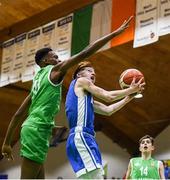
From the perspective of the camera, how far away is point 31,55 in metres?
9.63

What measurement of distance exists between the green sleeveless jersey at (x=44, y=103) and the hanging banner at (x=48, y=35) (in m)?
5.37

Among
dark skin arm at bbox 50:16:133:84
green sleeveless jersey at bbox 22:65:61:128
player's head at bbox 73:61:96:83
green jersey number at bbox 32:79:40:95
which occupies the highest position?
player's head at bbox 73:61:96:83

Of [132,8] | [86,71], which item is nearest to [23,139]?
[86,71]

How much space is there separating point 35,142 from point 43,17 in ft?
22.1

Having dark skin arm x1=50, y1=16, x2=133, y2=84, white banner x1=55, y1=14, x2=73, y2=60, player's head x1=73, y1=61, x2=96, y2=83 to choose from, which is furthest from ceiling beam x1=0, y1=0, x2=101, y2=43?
dark skin arm x1=50, y1=16, x2=133, y2=84

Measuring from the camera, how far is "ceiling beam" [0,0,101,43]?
30.8ft

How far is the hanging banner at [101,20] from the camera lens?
26.7ft

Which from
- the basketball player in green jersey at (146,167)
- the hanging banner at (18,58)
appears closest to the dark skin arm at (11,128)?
the basketball player in green jersey at (146,167)

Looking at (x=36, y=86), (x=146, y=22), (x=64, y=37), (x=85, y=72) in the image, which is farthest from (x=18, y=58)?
(x=36, y=86)

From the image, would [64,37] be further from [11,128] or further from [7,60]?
[11,128]

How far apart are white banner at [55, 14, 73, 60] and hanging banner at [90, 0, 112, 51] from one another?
1.93 ft

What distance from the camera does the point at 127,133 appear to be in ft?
43.0

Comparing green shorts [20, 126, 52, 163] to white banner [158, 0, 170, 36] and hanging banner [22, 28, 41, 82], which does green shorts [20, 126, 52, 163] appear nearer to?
white banner [158, 0, 170, 36]

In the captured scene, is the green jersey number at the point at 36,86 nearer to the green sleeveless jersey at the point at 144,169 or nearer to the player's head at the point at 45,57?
the player's head at the point at 45,57
